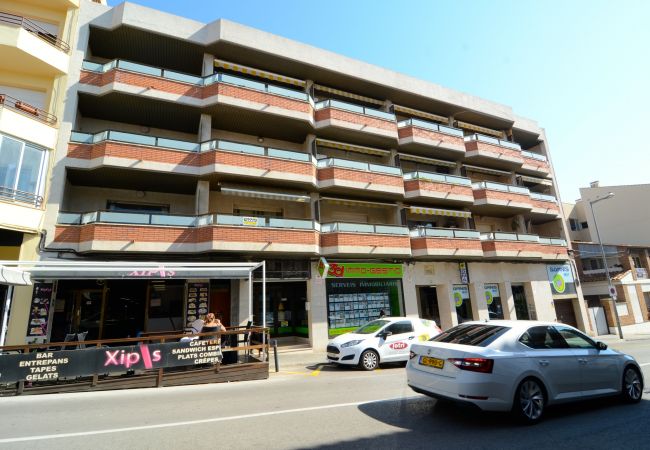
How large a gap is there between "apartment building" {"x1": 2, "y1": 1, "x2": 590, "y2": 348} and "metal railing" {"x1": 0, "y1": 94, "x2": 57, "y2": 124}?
59 centimetres

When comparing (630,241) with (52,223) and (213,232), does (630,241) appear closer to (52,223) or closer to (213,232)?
(213,232)

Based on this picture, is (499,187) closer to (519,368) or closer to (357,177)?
(357,177)

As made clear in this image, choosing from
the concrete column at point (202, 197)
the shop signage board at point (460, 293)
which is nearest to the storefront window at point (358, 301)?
the shop signage board at point (460, 293)

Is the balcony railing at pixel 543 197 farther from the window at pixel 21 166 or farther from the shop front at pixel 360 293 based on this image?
the window at pixel 21 166

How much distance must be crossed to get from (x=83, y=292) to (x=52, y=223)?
289cm

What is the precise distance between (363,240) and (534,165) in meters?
17.7

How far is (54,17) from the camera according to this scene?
14.9 m

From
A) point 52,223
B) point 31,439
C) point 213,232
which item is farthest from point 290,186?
point 31,439

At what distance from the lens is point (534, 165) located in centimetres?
2636

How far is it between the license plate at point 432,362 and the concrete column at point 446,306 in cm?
1544

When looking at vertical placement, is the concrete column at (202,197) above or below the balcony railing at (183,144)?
below

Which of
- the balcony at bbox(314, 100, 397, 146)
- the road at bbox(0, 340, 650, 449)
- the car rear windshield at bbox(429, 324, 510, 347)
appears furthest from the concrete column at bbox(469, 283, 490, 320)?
the car rear windshield at bbox(429, 324, 510, 347)

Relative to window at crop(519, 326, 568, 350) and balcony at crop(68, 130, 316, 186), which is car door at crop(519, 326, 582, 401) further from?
balcony at crop(68, 130, 316, 186)

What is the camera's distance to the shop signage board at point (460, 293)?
809 inches
